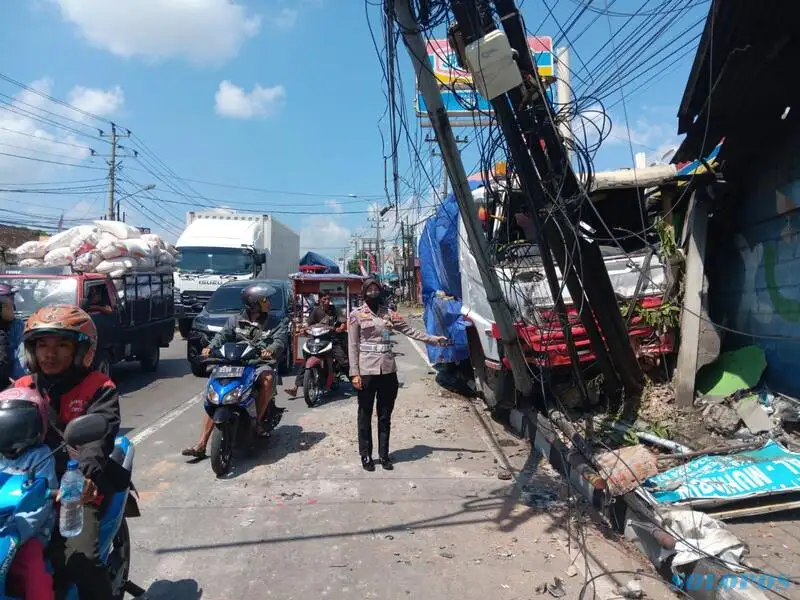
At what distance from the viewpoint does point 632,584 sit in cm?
353

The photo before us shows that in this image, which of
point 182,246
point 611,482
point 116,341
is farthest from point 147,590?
point 182,246

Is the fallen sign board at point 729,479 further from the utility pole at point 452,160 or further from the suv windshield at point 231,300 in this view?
the suv windshield at point 231,300

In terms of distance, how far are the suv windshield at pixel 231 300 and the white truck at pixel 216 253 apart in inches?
135

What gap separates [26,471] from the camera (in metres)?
2.31

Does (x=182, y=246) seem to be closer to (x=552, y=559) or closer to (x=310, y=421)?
(x=310, y=421)

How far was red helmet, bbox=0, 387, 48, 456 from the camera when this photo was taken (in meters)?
2.27

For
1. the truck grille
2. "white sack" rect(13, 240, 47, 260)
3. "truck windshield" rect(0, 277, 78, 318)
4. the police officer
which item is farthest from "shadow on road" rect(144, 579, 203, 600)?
the truck grille

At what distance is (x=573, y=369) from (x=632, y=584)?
2845 mm

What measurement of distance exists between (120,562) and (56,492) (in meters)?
0.90

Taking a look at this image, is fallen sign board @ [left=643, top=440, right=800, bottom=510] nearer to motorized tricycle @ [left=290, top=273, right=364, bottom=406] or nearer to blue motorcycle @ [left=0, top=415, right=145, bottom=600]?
blue motorcycle @ [left=0, top=415, right=145, bottom=600]

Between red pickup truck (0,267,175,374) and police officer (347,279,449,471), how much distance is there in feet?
15.8

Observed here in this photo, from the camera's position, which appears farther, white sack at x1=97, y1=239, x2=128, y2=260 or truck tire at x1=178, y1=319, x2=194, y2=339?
truck tire at x1=178, y1=319, x2=194, y2=339

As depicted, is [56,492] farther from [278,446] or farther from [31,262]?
[31,262]

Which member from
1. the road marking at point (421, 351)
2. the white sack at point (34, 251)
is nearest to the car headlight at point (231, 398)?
the road marking at point (421, 351)
